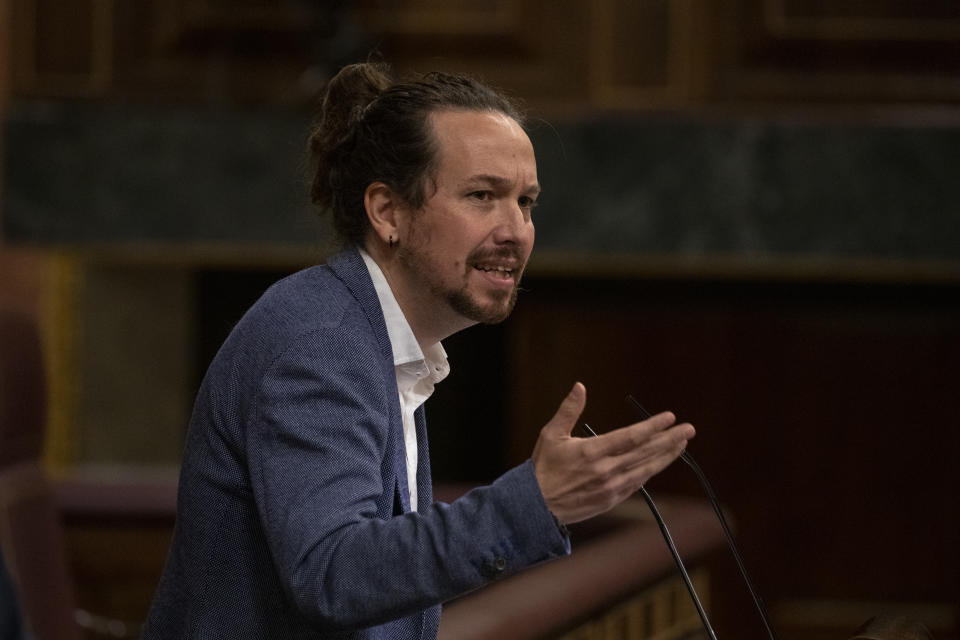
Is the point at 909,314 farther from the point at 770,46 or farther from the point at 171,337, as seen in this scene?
the point at 171,337

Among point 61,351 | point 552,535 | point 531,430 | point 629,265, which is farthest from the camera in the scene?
point 531,430

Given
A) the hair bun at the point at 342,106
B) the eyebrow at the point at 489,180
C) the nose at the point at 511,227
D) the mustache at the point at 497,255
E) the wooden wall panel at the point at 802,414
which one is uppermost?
the hair bun at the point at 342,106

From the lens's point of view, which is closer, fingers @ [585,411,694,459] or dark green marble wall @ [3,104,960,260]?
fingers @ [585,411,694,459]

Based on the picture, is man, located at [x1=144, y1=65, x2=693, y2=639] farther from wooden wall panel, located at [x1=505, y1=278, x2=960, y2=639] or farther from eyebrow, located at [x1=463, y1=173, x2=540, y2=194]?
wooden wall panel, located at [x1=505, y1=278, x2=960, y2=639]

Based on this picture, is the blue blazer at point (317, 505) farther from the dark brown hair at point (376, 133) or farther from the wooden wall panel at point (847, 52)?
the wooden wall panel at point (847, 52)

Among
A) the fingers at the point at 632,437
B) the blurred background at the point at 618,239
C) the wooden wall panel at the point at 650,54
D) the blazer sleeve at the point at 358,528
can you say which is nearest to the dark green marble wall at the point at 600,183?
the blurred background at the point at 618,239

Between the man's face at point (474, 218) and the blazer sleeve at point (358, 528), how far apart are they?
0.22m

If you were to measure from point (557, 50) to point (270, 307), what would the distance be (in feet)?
7.74

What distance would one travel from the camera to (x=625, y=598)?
2.16m

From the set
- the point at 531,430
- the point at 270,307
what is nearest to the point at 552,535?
the point at 270,307

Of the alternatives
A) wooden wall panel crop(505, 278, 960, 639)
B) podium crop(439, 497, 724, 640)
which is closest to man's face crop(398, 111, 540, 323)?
podium crop(439, 497, 724, 640)

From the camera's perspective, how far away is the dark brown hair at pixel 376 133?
1361 millimetres

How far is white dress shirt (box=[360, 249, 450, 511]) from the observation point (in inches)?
53.0

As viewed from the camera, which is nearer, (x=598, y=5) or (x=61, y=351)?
(x=598, y=5)
